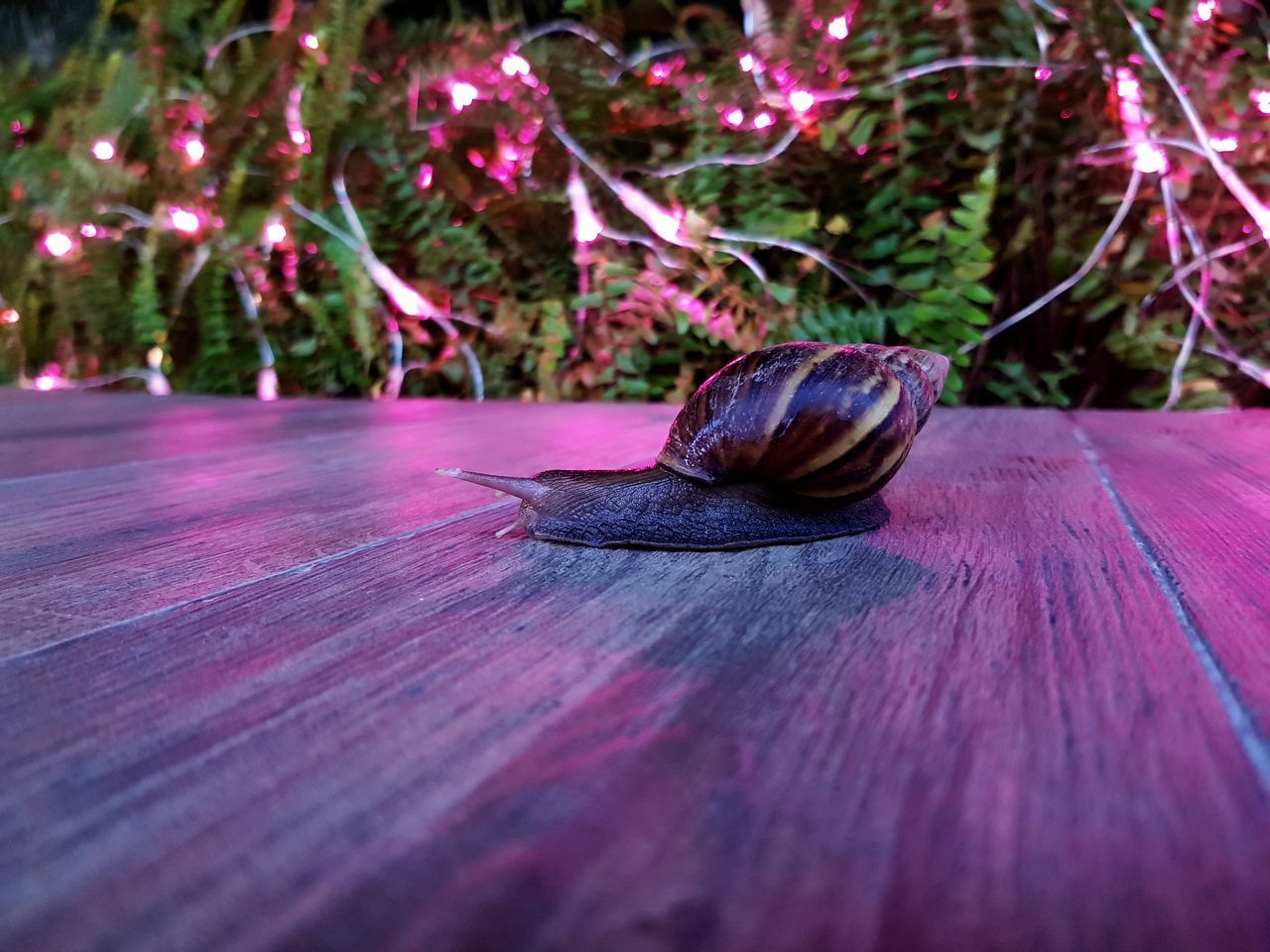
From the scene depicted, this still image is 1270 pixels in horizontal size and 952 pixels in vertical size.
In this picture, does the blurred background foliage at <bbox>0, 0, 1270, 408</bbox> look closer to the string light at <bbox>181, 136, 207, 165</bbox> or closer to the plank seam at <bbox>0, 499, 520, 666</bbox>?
the string light at <bbox>181, 136, 207, 165</bbox>

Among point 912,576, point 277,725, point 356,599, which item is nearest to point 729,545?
point 912,576

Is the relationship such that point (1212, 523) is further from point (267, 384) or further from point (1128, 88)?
point (267, 384)

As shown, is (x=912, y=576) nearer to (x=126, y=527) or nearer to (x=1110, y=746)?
(x=1110, y=746)

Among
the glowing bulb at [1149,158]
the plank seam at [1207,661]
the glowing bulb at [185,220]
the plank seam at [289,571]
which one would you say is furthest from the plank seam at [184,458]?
the glowing bulb at [1149,158]

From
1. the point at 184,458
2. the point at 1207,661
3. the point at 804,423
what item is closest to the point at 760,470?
the point at 804,423

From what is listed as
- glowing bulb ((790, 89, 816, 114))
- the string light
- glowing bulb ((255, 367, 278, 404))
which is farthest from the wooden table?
the string light
